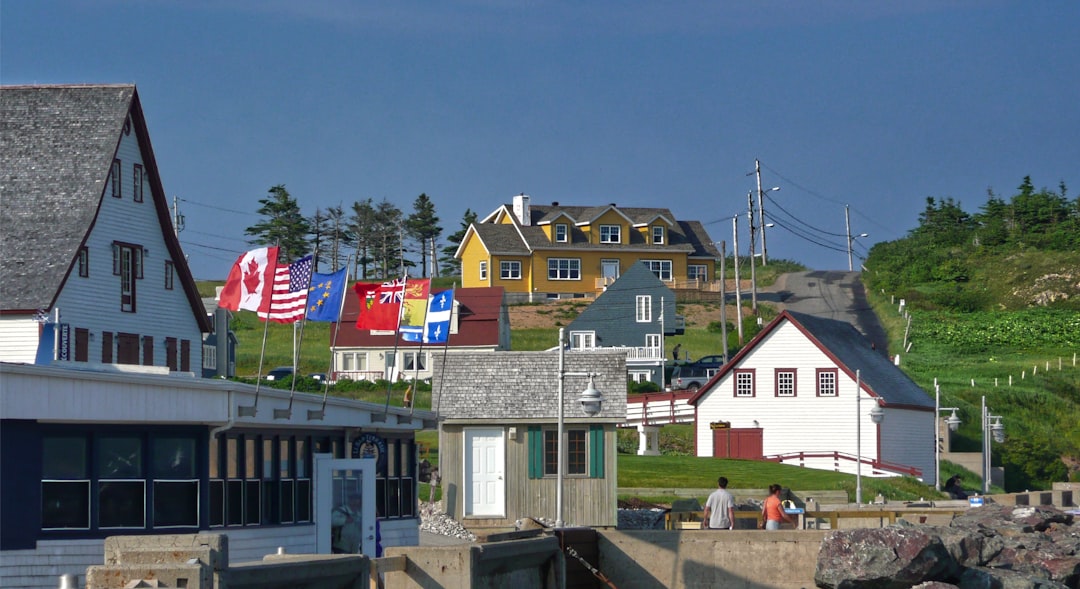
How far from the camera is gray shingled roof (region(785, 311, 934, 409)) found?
59.9 m

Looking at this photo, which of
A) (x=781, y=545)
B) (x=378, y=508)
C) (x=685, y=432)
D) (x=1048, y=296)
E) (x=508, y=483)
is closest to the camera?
(x=781, y=545)

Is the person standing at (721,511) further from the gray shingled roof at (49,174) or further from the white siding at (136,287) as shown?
the white siding at (136,287)

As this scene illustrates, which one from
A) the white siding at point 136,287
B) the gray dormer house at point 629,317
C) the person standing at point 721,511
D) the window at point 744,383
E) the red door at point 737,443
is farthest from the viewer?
the gray dormer house at point 629,317

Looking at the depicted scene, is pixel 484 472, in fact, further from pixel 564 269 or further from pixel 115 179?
pixel 564 269

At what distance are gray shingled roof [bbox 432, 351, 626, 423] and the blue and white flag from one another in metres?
3.65

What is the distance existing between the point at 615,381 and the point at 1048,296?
243 feet

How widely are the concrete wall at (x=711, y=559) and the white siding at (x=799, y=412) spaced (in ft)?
115

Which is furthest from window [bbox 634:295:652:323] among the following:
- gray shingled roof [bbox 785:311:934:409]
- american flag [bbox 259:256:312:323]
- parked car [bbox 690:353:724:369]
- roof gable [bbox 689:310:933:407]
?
american flag [bbox 259:256:312:323]

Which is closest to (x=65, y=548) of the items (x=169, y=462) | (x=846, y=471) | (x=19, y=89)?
(x=169, y=462)

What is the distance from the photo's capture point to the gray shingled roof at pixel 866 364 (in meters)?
59.9

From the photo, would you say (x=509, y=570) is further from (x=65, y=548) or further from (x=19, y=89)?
(x=19, y=89)

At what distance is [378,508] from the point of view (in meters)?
27.8

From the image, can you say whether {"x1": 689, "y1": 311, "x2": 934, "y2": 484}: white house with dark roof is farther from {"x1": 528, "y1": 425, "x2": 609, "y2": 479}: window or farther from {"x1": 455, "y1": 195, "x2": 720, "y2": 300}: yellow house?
{"x1": 455, "y1": 195, "x2": 720, "y2": 300}: yellow house

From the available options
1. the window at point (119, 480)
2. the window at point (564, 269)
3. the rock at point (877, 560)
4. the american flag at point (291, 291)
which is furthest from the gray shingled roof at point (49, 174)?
the window at point (564, 269)
